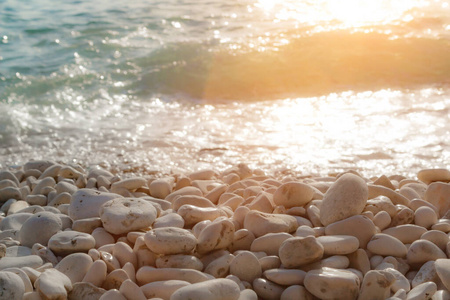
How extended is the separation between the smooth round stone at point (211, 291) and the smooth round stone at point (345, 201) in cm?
63

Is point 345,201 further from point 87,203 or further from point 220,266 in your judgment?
point 87,203

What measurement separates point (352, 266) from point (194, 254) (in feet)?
1.99

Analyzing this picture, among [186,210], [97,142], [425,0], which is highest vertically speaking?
[425,0]

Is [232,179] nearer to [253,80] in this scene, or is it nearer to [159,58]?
[253,80]

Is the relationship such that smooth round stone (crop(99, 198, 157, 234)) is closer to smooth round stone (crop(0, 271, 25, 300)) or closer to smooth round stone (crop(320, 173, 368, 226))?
smooth round stone (crop(0, 271, 25, 300))

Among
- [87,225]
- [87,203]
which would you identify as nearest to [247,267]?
[87,225]

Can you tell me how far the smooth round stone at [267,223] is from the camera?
2268 millimetres

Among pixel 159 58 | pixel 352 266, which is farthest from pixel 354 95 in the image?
pixel 352 266

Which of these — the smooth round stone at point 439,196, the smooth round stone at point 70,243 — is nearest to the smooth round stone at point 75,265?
the smooth round stone at point 70,243

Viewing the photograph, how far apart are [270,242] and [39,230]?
0.98m

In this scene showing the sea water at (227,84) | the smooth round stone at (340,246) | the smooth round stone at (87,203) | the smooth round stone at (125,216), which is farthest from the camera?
the sea water at (227,84)

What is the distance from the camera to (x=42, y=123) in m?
5.28

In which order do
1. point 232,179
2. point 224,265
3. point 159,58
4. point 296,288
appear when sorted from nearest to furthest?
point 296,288, point 224,265, point 232,179, point 159,58

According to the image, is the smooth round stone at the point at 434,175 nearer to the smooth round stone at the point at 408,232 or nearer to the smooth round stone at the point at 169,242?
the smooth round stone at the point at 408,232
